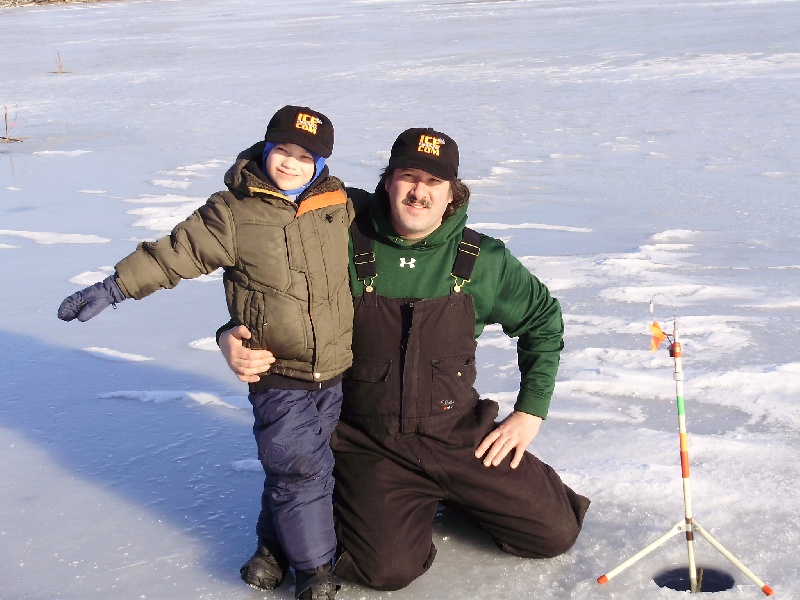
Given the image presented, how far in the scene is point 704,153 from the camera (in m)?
9.09

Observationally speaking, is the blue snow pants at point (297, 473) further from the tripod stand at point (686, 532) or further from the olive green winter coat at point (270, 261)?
the tripod stand at point (686, 532)

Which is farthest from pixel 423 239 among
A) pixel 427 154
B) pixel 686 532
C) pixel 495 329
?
pixel 495 329

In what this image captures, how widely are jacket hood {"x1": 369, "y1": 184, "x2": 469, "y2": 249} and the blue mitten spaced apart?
2.57ft

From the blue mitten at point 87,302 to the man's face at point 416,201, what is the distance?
→ 2.68ft

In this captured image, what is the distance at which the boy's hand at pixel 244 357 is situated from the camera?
2.77 m

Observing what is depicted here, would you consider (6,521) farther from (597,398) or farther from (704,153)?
(704,153)

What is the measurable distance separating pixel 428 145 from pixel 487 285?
0.46 m

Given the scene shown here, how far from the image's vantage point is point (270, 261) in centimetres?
277

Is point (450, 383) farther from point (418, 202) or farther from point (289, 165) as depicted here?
point (289, 165)

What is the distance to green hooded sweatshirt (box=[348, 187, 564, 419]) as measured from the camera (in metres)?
2.97

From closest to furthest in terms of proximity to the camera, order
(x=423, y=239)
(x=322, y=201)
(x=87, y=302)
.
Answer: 1. (x=87, y=302)
2. (x=322, y=201)
3. (x=423, y=239)

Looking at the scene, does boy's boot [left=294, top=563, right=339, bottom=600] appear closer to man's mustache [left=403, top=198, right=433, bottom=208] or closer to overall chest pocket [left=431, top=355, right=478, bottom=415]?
overall chest pocket [left=431, top=355, right=478, bottom=415]

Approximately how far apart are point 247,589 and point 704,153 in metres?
7.29

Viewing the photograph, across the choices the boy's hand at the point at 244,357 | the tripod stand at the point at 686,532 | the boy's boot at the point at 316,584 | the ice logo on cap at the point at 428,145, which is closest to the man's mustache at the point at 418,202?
the ice logo on cap at the point at 428,145
